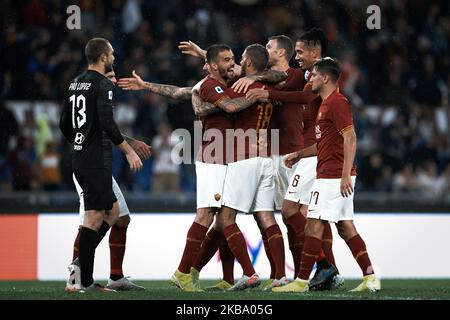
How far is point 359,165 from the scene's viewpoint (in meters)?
15.9

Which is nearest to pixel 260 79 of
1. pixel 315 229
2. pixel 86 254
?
pixel 315 229

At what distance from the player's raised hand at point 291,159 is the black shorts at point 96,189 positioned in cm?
183

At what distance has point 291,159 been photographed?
9977 mm

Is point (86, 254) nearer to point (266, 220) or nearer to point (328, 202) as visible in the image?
point (266, 220)

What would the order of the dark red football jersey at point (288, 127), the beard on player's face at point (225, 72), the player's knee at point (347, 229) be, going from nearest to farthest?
the player's knee at point (347, 229), the beard on player's face at point (225, 72), the dark red football jersey at point (288, 127)

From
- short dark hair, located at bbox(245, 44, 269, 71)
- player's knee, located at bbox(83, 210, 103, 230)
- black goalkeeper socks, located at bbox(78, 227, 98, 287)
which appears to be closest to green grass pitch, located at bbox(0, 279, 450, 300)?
black goalkeeper socks, located at bbox(78, 227, 98, 287)

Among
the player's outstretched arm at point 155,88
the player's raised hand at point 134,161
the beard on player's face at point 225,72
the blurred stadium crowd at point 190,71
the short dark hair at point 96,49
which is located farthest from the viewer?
the blurred stadium crowd at point 190,71

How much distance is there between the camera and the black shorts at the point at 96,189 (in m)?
8.97

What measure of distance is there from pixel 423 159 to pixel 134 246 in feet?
17.0

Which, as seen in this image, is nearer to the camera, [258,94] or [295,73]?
[258,94]

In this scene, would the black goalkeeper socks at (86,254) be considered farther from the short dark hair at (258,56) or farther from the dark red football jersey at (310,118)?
the dark red football jersey at (310,118)

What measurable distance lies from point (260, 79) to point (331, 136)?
3.21ft

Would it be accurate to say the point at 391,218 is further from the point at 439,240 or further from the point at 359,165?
the point at 359,165

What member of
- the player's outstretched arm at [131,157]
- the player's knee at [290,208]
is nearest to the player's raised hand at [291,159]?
the player's knee at [290,208]
